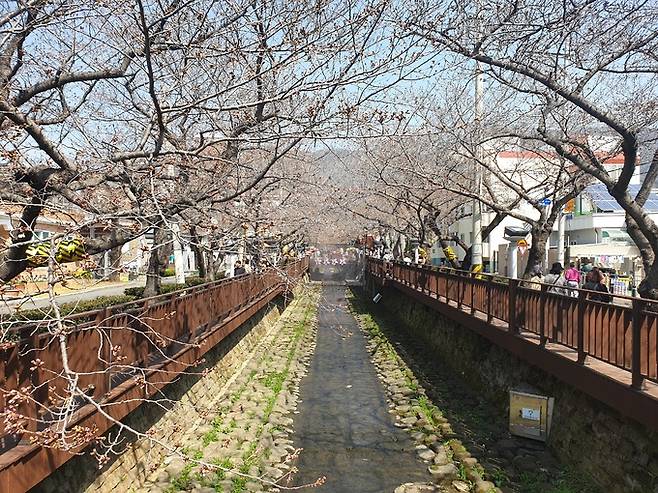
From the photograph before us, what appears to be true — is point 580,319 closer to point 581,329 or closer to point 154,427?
point 581,329

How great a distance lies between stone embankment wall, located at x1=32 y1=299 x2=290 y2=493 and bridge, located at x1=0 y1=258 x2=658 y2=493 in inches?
1.3

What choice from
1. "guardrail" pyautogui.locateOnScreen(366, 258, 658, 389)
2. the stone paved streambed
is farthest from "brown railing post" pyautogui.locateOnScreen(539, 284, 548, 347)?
the stone paved streambed

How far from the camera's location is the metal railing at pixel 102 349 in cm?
470

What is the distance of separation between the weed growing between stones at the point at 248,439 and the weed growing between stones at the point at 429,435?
2.14m

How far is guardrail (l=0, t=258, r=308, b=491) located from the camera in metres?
4.52

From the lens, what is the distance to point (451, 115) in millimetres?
17516

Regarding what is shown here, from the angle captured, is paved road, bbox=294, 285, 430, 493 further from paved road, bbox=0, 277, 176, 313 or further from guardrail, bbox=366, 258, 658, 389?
Result: paved road, bbox=0, 277, 176, 313

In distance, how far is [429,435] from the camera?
1076 cm

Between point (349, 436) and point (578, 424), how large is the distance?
4.23 metres

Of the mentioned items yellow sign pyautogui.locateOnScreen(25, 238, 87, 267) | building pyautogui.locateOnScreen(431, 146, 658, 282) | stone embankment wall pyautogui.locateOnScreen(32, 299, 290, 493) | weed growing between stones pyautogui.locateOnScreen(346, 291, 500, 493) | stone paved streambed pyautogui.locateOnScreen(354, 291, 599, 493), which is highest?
building pyautogui.locateOnScreen(431, 146, 658, 282)

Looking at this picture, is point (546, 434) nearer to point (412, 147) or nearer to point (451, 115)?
point (451, 115)

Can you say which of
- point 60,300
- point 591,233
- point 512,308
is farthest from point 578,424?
point 591,233

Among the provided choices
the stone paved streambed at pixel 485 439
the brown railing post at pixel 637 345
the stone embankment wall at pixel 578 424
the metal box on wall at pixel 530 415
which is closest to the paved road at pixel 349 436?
the stone paved streambed at pixel 485 439

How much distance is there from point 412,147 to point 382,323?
10.2 meters
